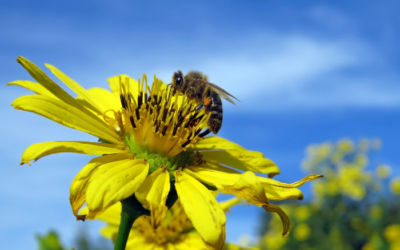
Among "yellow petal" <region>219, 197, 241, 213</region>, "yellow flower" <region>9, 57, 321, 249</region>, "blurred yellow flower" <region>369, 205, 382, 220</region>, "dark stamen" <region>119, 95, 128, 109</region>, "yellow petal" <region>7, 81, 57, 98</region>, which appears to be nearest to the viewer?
"yellow flower" <region>9, 57, 321, 249</region>

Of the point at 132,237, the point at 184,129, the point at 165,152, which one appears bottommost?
the point at 132,237

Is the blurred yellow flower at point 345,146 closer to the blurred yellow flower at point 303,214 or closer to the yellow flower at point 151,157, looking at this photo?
the blurred yellow flower at point 303,214

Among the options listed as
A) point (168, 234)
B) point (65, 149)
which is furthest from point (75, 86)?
point (168, 234)

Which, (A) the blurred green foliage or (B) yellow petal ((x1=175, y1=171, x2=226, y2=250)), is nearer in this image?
(B) yellow petal ((x1=175, y1=171, x2=226, y2=250))

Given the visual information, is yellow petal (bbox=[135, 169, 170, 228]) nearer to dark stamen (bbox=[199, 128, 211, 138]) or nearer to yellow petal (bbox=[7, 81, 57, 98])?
dark stamen (bbox=[199, 128, 211, 138])

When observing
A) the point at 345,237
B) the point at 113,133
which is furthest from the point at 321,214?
the point at 113,133

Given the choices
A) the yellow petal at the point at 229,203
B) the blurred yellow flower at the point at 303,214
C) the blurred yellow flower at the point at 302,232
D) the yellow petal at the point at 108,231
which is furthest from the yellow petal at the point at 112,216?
the blurred yellow flower at the point at 303,214

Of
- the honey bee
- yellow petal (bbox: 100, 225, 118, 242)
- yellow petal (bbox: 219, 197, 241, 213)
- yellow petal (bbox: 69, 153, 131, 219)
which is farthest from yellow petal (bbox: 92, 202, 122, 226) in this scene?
yellow petal (bbox: 69, 153, 131, 219)

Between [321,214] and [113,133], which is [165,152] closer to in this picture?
[113,133]
